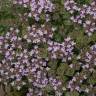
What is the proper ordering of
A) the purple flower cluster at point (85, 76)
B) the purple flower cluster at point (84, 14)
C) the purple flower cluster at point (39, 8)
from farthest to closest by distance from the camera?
the purple flower cluster at point (39, 8) < the purple flower cluster at point (84, 14) < the purple flower cluster at point (85, 76)

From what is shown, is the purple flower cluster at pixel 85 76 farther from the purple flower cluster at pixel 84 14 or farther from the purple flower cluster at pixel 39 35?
the purple flower cluster at pixel 39 35

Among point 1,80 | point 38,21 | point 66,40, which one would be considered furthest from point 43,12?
point 1,80

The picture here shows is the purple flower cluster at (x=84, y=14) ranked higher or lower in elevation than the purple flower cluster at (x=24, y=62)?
higher

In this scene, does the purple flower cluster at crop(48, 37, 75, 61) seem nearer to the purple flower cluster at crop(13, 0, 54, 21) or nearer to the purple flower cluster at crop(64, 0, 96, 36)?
the purple flower cluster at crop(64, 0, 96, 36)

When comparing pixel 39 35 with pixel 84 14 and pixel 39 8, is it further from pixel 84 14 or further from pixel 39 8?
pixel 84 14

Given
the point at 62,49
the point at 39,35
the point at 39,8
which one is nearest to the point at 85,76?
the point at 62,49

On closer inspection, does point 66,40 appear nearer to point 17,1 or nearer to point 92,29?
point 92,29

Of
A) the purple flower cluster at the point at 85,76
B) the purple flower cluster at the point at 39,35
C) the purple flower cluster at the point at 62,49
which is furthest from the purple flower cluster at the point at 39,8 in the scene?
the purple flower cluster at the point at 85,76
